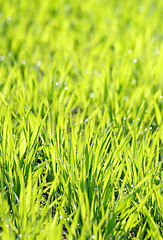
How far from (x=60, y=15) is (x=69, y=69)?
41.0 inches

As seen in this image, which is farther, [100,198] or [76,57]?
[76,57]

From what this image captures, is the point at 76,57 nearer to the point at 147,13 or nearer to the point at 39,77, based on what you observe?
the point at 39,77

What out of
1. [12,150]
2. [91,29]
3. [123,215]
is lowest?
[123,215]

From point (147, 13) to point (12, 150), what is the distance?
247 centimetres

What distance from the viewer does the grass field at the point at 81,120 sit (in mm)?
1165

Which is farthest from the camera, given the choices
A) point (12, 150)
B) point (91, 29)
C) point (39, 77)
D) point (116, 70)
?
point (91, 29)

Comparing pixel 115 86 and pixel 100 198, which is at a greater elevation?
pixel 115 86

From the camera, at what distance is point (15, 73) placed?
6.82 feet

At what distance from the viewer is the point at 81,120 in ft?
5.20

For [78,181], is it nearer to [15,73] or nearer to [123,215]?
[123,215]

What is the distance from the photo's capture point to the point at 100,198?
1.19 metres

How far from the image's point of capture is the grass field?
1.17 m

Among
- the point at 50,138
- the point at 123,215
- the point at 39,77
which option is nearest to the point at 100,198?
the point at 123,215

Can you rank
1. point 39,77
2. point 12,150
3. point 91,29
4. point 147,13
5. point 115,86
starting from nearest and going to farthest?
point 12,150
point 115,86
point 39,77
point 91,29
point 147,13
